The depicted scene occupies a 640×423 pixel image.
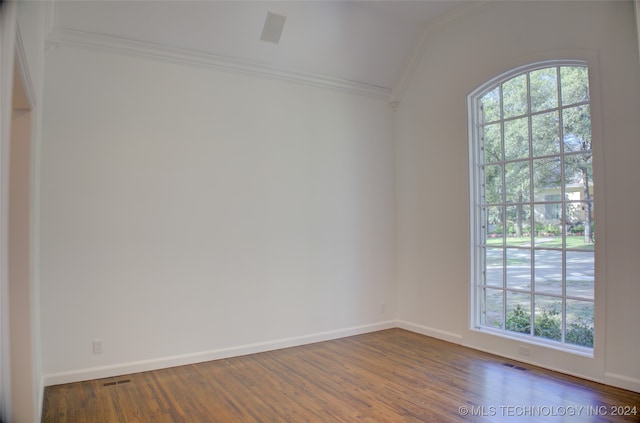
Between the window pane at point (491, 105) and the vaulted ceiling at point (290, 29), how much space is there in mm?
1014

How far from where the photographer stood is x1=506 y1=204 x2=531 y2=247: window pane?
4.20 meters

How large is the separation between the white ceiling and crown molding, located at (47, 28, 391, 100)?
39 millimetres

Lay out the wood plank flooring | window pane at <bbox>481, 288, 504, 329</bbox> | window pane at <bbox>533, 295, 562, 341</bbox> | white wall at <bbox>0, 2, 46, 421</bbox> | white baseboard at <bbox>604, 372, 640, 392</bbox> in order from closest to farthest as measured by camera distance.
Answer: white wall at <bbox>0, 2, 46, 421</bbox> → the wood plank flooring → white baseboard at <bbox>604, 372, 640, 392</bbox> → window pane at <bbox>533, 295, 562, 341</bbox> → window pane at <bbox>481, 288, 504, 329</bbox>

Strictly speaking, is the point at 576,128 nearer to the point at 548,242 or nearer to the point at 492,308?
the point at 548,242

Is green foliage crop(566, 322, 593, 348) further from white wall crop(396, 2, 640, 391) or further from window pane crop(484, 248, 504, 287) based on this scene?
window pane crop(484, 248, 504, 287)

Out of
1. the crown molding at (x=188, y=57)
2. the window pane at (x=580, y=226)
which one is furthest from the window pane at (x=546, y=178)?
the crown molding at (x=188, y=57)

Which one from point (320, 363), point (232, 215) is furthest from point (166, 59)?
point (320, 363)

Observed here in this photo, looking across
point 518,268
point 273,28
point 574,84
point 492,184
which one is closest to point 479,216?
point 492,184

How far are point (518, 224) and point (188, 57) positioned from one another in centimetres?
377

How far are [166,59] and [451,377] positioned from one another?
13.1 ft

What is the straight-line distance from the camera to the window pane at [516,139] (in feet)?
13.9

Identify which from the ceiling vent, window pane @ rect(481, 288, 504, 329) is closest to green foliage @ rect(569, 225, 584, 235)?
window pane @ rect(481, 288, 504, 329)

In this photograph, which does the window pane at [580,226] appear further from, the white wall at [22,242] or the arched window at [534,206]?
the white wall at [22,242]

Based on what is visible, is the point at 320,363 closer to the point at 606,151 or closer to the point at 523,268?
the point at 523,268
